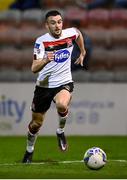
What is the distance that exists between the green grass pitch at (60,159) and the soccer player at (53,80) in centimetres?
41

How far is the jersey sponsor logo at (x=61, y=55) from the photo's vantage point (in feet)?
28.4

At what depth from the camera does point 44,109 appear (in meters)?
8.67

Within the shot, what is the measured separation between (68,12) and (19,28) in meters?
1.15

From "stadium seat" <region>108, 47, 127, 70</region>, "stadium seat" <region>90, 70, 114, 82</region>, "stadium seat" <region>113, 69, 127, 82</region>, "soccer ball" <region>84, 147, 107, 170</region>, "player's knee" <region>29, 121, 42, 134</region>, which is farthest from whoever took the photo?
"stadium seat" <region>108, 47, 127, 70</region>

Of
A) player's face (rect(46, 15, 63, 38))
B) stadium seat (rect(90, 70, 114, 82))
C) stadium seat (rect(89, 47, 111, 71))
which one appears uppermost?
player's face (rect(46, 15, 63, 38))

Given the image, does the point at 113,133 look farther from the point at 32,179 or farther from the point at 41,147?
the point at 32,179

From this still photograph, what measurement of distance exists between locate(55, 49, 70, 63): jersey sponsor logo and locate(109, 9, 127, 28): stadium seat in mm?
6480

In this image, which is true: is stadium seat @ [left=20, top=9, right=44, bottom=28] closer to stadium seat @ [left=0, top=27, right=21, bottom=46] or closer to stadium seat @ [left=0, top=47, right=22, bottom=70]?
stadium seat @ [left=0, top=27, right=21, bottom=46]

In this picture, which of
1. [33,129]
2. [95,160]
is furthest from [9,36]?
[95,160]

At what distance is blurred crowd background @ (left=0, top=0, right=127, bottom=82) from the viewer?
15.0 metres

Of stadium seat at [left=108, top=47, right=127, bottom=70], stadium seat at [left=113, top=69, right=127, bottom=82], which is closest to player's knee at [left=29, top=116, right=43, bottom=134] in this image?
stadium seat at [left=113, top=69, right=127, bottom=82]

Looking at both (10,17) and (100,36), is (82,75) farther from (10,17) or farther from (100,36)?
(10,17)

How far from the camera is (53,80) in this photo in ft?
28.6

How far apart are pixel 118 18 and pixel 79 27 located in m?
0.90
